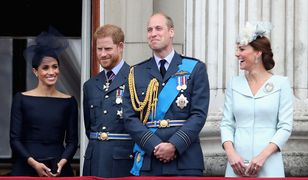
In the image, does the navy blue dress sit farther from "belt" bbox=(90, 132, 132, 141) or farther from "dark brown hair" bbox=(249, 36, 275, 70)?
"dark brown hair" bbox=(249, 36, 275, 70)

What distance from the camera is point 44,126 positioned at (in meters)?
8.72

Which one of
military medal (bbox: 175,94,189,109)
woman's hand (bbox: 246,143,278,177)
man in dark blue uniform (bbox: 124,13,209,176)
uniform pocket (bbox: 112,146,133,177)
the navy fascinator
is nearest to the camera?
woman's hand (bbox: 246,143,278,177)

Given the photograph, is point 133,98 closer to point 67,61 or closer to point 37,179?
point 37,179

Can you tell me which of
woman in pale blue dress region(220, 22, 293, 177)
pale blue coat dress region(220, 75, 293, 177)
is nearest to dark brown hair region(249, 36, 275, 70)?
woman in pale blue dress region(220, 22, 293, 177)

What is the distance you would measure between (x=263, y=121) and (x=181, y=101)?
554 millimetres

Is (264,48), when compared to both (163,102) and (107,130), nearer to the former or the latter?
(163,102)

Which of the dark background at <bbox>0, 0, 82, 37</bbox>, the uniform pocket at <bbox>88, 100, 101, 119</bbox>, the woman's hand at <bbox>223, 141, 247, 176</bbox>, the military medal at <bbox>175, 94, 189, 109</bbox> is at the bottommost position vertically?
the woman's hand at <bbox>223, 141, 247, 176</bbox>

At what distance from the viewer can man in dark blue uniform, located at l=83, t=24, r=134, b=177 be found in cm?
852

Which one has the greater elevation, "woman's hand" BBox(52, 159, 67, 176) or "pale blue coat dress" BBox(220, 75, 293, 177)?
"pale blue coat dress" BBox(220, 75, 293, 177)

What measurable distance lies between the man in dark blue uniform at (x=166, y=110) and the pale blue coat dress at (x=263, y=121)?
0.77 ft

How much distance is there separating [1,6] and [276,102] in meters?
5.83

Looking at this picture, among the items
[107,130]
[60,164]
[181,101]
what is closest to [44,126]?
[60,164]

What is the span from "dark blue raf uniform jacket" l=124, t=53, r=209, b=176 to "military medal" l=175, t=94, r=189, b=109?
0.02 meters

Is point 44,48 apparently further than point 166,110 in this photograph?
Yes
